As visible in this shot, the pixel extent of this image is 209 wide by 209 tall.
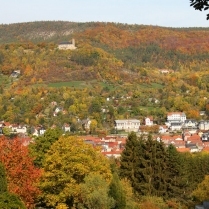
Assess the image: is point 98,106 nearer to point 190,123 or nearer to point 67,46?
point 190,123

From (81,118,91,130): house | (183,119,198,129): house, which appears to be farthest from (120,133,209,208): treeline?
(183,119,198,129): house

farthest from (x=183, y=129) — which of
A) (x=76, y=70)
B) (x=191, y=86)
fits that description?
(x=76, y=70)

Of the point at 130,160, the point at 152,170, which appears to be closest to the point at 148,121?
the point at 130,160

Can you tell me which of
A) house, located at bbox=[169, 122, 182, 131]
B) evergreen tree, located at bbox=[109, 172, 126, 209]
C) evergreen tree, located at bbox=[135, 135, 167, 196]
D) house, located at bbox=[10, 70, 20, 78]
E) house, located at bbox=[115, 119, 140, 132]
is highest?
house, located at bbox=[10, 70, 20, 78]

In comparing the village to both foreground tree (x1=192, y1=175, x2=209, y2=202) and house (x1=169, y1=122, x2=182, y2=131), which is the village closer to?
house (x1=169, y1=122, x2=182, y2=131)

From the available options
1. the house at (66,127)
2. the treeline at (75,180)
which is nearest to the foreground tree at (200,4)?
the treeline at (75,180)

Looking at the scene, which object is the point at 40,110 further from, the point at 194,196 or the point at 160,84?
the point at 194,196
